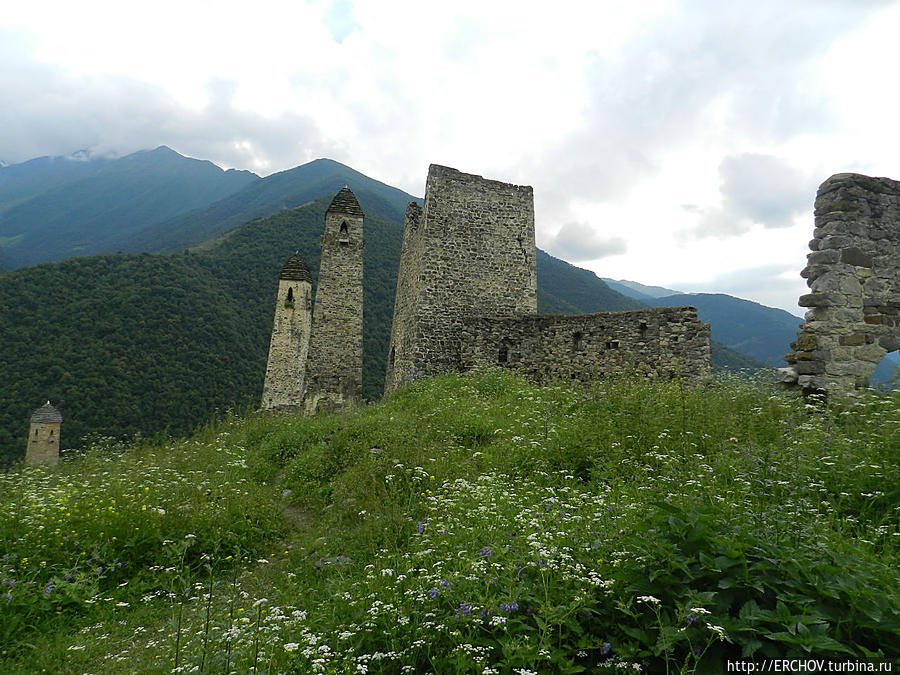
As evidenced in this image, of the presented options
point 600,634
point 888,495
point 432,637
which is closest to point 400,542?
point 432,637

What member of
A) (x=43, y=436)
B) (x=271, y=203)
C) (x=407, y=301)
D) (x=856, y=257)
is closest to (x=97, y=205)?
(x=271, y=203)

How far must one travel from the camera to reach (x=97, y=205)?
153 metres

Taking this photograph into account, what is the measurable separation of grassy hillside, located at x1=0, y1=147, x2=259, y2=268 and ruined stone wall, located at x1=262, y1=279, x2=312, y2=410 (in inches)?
3981

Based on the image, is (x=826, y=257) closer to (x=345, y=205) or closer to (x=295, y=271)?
(x=345, y=205)

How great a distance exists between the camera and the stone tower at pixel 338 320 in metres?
15.9

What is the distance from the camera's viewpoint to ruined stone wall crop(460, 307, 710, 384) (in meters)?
9.52

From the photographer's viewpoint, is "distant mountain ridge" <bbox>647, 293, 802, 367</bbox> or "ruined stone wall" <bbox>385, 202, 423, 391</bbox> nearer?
"ruined stone wall" <bbox>385, 202, 423, 391</bbox>

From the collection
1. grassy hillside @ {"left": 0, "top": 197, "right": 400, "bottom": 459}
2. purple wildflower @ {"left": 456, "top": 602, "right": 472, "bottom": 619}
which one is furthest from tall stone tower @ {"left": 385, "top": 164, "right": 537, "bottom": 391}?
grassy hillside @ {"left": 0, "top": 197, "right": 400, "bottom": 459}

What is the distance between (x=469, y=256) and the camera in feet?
46.2

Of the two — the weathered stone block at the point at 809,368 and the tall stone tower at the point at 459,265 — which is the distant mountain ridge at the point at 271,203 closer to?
the tall stone tower at the point at 459,265

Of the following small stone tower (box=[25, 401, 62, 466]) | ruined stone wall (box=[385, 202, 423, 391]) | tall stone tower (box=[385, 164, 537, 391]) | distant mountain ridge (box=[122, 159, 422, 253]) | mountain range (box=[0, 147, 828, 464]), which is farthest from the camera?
distant mountain ridge (box=[122, 159, 422, 253])

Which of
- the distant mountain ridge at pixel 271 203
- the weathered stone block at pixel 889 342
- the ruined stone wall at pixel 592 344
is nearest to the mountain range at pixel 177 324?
the distant mountain ridge at pixel 271 203

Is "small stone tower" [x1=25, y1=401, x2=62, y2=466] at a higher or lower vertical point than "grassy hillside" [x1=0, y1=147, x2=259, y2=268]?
lower

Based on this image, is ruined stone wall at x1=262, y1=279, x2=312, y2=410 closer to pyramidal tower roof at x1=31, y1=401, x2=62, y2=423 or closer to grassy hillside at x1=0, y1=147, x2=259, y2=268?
pyramidal tower roof at x1=31, y1=401, x2=62, y2=423
